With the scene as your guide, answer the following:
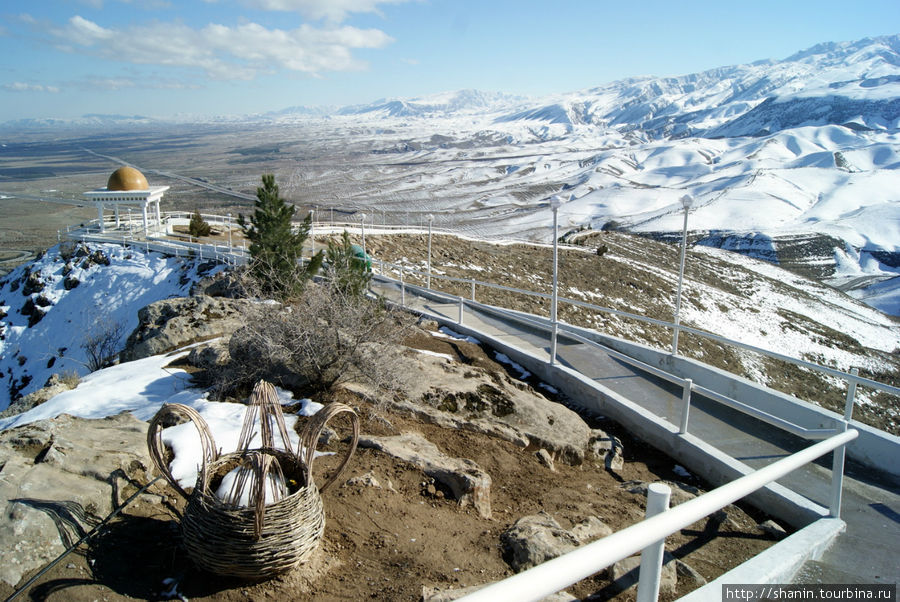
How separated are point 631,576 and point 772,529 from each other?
6.37ft

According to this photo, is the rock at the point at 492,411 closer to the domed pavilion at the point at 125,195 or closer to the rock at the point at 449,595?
the rock at the point at 449,595

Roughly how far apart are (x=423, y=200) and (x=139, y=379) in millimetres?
96581

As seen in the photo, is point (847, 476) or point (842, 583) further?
point (847, 476)

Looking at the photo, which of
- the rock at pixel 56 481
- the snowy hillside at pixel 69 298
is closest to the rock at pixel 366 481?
the rock at pixel 56 481

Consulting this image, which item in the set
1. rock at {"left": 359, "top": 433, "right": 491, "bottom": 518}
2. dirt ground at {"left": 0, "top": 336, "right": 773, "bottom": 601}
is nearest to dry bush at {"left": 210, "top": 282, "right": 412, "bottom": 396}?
dirt ground at {"left": 0, "top": 336, "right": 773, "bottom": 601}

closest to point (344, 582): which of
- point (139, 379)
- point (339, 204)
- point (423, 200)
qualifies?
point (139, 379)

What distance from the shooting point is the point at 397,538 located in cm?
429

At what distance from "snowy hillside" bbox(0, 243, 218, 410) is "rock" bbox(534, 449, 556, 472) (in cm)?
2154

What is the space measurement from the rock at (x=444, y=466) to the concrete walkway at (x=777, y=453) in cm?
239

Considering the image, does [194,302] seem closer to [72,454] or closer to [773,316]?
[72,454]

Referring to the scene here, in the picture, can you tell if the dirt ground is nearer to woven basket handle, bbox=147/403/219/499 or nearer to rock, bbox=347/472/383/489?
rock, bbox=347/472/383/489

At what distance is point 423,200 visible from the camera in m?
103

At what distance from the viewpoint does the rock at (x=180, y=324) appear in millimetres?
10508

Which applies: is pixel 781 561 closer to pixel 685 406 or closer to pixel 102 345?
pixel 685 406
